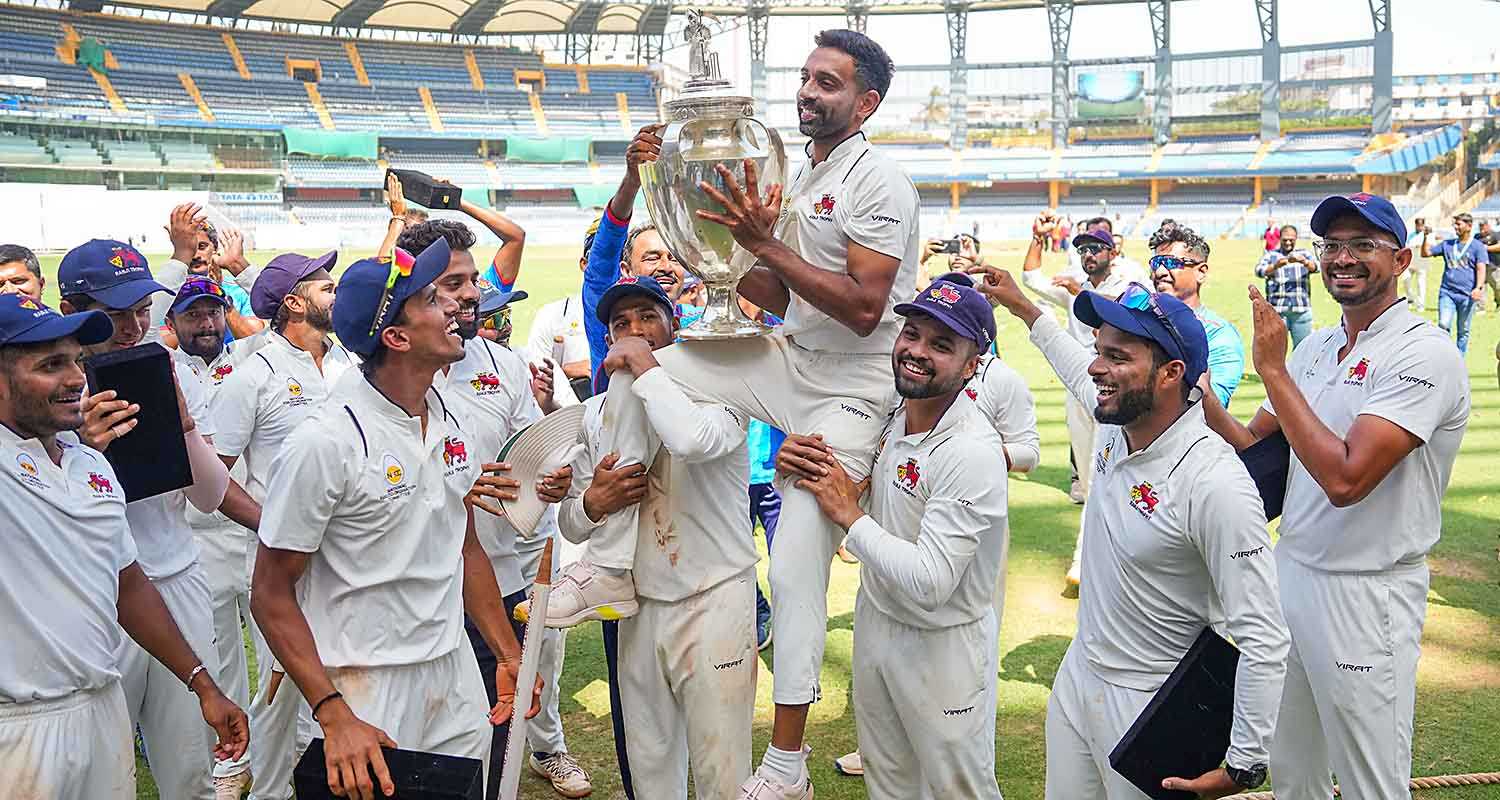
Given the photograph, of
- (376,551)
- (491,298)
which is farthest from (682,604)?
(491,298)

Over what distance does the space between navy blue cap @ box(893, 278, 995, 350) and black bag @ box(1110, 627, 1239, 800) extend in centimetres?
114

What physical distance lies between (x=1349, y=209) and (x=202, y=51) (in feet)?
215

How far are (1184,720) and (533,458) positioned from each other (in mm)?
2272

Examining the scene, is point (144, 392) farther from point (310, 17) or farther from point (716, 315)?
point (310, 17)

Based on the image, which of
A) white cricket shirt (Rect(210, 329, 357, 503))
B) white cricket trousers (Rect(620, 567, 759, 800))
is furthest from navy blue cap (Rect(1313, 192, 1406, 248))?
white cricket shirt (Rect(210, 329, 357, 503))

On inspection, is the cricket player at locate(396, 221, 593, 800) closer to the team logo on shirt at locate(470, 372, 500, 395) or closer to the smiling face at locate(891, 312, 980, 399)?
the team logo on shirt at locate(470, 372, 500, 395)

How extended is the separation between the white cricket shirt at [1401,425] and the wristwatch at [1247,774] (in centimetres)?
111

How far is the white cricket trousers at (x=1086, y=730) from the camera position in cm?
351

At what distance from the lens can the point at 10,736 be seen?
3.10 m

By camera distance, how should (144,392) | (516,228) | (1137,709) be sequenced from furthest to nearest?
(516,228), (144,392), (1137,709)

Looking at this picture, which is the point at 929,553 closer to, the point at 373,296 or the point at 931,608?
the point at 931,608

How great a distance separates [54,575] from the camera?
10.5 ft

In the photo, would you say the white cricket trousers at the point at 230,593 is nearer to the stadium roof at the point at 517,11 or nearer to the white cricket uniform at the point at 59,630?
the white cricket uniform at the point at 59,630

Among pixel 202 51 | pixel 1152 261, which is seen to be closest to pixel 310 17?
pixel 202 51
